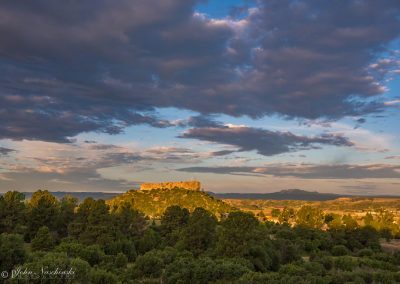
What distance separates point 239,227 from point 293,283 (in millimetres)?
15057

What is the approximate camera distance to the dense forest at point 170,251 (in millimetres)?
28312

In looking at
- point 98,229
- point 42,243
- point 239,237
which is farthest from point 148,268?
point 98,229

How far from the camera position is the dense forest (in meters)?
28.3

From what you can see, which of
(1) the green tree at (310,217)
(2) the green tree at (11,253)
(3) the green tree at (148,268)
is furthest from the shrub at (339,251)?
(2) the green tree at (11,253)

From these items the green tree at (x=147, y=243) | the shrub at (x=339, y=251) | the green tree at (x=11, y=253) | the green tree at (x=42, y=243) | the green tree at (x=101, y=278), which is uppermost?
the green tree at (x=11, y=253)

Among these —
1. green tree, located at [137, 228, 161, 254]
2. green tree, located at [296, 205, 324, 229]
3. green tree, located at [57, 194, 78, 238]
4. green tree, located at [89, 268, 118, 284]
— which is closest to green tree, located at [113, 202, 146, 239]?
green tree, located at [137, 228, 161, 254]

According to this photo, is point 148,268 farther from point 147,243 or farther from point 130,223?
point 130,223

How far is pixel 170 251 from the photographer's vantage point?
136 feet

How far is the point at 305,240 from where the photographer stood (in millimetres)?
65875

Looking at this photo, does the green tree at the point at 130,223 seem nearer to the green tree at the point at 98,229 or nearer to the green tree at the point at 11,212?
the green tree at the point at 98,229

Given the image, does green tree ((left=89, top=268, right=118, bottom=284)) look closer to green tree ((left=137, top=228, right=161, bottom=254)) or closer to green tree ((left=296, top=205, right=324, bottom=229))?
green tree ((left=137, top=228, right=161, bottom=254))

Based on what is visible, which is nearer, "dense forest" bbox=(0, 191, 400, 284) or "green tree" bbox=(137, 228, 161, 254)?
"dense forest" bbox=(0, 191, 400, 284)

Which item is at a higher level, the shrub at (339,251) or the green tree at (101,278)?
the green tree at (101,278)

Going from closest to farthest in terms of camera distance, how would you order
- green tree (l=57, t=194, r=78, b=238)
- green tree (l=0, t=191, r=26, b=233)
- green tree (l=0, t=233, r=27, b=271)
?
1. green tree (l=0, t=233, r=27, b=271)
2. green tree (l=0, t=191, r=26, b=233)
3. green tree (l=57, t=194, r=78, b=238)
